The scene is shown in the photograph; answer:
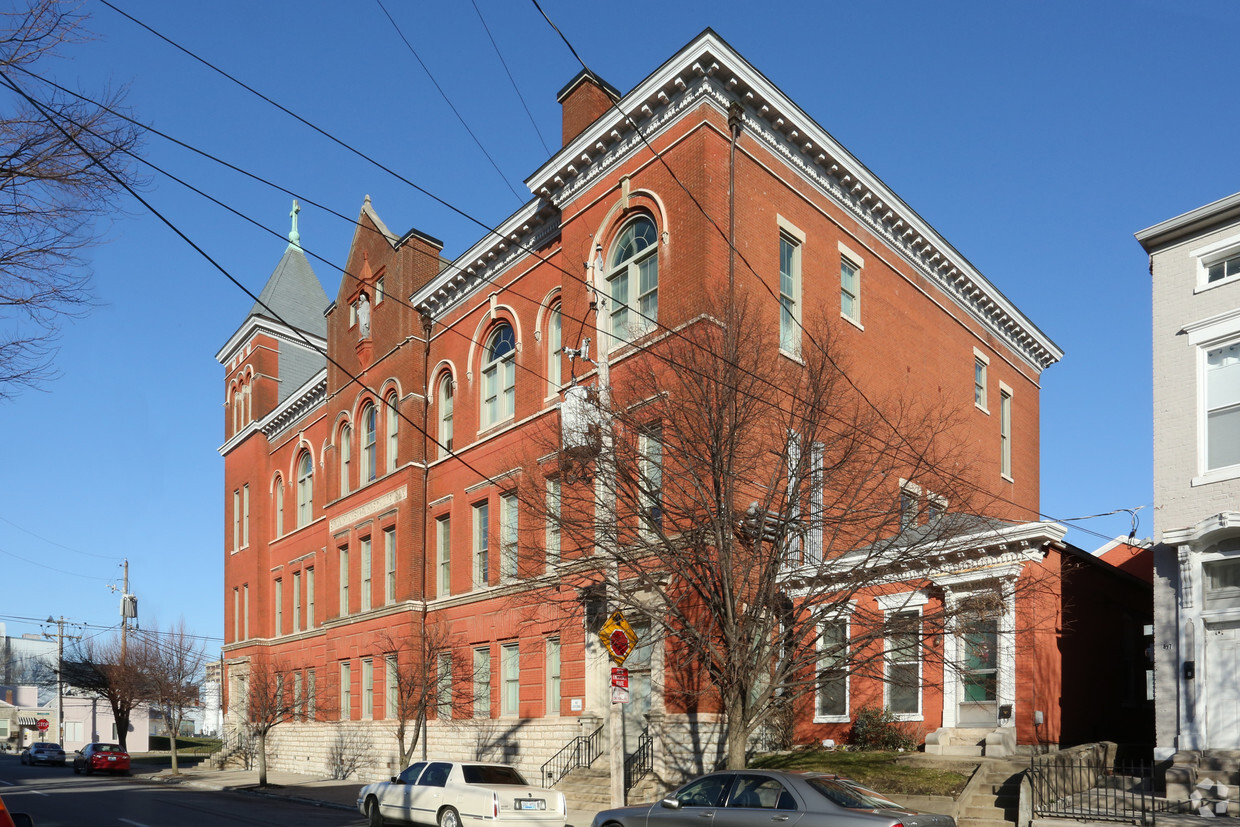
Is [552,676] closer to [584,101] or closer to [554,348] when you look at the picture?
[554,348]

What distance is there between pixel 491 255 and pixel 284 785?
17624 millimetres

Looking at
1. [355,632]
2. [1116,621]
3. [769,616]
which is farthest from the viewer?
[355,632]

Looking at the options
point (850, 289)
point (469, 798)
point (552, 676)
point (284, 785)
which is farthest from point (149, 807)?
point (850, 289)

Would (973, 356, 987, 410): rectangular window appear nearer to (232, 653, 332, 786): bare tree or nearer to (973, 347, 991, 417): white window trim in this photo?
(973, 347, 991, 417): white window trim

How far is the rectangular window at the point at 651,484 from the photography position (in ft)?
55.5

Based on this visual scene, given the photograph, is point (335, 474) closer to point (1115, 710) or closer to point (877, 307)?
point (877, 307)

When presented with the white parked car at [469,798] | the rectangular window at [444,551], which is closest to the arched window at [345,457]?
the rectangular window at [444,551]

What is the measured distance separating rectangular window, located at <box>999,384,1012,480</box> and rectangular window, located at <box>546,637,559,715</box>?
51.3ft

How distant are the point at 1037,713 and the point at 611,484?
29.7 feet

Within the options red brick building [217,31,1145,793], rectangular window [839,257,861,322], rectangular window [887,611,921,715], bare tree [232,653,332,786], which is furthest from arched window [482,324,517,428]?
rectangular window [887,611,921,715]

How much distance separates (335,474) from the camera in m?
39.7

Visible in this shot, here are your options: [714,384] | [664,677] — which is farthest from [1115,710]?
[714,384]

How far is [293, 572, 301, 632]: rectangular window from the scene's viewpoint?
43656 mm

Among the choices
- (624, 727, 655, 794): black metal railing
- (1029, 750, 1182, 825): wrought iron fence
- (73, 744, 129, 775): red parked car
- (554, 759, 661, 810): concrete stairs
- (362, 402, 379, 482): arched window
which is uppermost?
(362, 402, 379, 482): arched window
